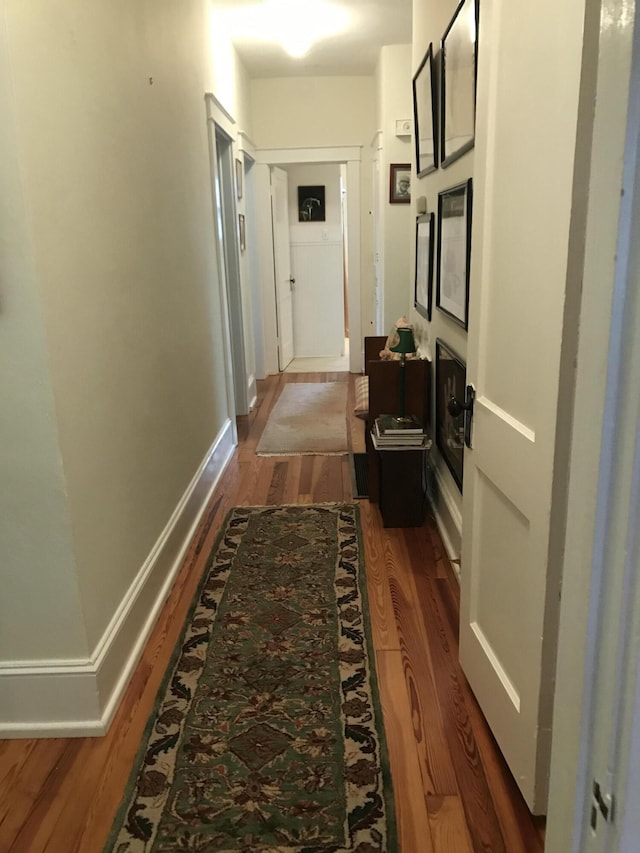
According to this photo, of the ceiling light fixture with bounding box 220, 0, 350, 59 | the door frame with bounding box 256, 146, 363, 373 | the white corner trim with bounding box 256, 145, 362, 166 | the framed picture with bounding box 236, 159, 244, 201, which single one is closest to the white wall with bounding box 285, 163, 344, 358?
the door frame with bounding box 256, 146, 363, 373

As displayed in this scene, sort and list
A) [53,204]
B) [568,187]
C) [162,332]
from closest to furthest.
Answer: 1. [568,187]
2. [53,204]
3. [162,332]

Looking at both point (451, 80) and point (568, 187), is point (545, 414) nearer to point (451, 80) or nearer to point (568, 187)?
point (568, 187)

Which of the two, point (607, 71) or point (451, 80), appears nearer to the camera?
point (607, 71)

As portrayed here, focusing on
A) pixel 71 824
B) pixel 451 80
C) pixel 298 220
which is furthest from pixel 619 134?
pixel 298 220

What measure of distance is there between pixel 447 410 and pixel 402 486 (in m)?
0.74

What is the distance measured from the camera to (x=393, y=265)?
5555 millimetres

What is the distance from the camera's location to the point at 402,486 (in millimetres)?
3133

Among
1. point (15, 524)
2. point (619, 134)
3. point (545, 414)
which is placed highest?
point (619, 134)

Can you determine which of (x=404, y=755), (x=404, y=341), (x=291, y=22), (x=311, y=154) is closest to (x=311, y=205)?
(x=311, y=154)

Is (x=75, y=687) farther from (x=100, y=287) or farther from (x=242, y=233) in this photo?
(x=242, y=233)

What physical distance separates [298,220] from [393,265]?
2.25 metres

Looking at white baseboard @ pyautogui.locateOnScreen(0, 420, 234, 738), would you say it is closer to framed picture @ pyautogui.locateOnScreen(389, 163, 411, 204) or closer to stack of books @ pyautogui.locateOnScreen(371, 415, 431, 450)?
stack of books @ pyautogui.locateOnScreen(371, 415, 431, 450)

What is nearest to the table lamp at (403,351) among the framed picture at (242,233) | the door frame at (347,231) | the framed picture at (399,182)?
the framed picture at (242,233)

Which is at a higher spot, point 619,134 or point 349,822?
point 619,134
